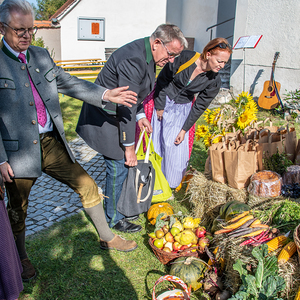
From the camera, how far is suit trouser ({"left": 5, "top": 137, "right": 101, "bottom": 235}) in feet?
7.36

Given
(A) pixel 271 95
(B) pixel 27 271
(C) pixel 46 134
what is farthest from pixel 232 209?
(A) pixel 271 95

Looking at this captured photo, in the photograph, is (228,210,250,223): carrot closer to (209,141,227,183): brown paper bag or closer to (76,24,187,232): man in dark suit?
(209,141,227,183): brown paper bag

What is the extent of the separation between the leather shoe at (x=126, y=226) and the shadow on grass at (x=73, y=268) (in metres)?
0.27

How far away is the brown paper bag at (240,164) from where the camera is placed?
120 inches

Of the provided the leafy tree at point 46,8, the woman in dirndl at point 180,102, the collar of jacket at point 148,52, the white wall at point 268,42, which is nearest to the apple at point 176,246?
the woman in dirndl at point 180,102

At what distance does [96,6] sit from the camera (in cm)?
1875

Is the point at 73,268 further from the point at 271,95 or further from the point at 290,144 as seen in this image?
the point at 271,95

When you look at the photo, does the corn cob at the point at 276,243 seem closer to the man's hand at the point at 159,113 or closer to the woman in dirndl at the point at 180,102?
the woman in dirndl at the point at 180,102

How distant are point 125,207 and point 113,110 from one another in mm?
1092

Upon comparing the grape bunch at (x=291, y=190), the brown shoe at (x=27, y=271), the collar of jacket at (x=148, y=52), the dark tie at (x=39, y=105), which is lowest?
the brown shoe at (x=27, y=271)

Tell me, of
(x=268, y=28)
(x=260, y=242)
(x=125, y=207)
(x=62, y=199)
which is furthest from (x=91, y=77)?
(x=260, y=242)

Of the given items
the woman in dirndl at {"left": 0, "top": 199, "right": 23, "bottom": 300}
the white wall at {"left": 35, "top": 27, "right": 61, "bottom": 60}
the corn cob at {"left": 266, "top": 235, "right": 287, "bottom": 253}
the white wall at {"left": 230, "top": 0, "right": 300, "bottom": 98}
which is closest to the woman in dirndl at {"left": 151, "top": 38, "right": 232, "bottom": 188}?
the corn cob at {"left": 266, "top": 235, "right": 287, "bottom": 253}

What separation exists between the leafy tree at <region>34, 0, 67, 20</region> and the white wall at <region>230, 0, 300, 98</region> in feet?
124

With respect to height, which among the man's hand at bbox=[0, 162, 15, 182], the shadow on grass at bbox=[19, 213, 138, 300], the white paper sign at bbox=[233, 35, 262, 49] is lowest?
the shadow on grass at bbox=[19, 213, 138, 300]
